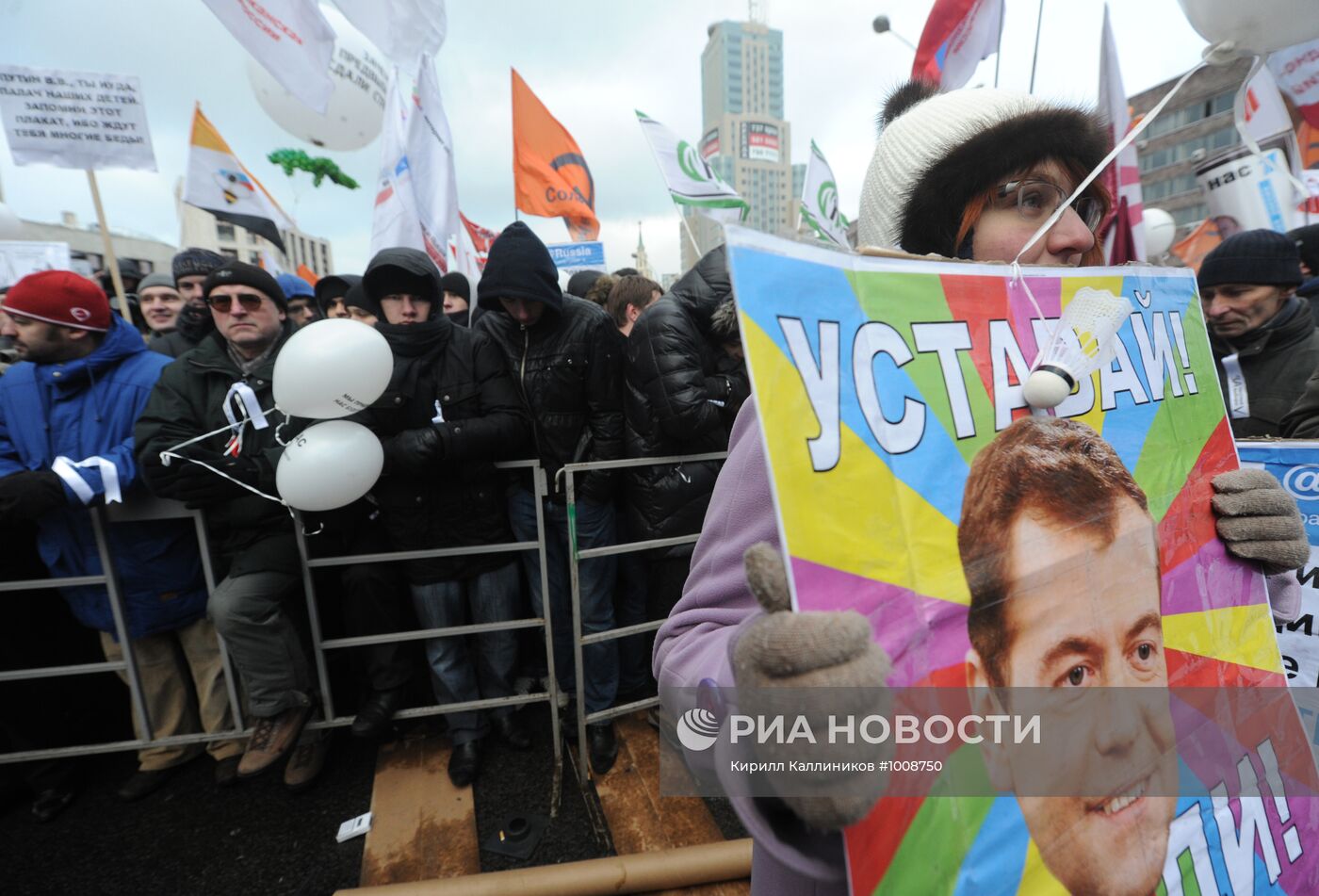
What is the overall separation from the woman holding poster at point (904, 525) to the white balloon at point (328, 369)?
1828 millimetres

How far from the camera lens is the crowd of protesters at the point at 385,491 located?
8.50ft

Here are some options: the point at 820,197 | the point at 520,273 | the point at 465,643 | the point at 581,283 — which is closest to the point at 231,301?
the point at 520,273

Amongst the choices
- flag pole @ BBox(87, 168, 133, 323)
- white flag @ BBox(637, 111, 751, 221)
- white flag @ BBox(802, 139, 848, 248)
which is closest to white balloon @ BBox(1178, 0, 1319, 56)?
white flag @ BBox(637, 111, 751, 221)

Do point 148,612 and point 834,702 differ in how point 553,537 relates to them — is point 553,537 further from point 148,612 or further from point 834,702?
point 834,702

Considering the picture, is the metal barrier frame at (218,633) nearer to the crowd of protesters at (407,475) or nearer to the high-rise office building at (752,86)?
the crowd of protesters at (407,475)

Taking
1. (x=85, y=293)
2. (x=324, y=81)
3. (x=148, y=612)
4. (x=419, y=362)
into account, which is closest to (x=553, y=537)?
(x=419, y=362)

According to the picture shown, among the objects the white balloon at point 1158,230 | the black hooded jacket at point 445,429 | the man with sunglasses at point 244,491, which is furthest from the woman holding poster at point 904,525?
the white balloon at point 1158,230

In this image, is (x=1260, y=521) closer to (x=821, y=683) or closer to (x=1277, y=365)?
(x=821, y=683)

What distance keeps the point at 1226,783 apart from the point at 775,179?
68993 millimetres

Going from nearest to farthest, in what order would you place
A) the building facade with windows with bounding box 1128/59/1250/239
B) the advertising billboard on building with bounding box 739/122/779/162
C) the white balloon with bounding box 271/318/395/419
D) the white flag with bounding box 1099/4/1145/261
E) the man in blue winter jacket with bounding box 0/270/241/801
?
the white flag with bounding box 1099/4/1145/261 → the white balloon with bounding box 271/318/395/419 → the man in blue winter jacket with bounding box 0/270/241/801 → the building facade with windows with bounding box 1128/59/1250/239 → the advertising billboard on building with bounding box 739/122/779/162

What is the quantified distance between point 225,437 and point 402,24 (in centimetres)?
363

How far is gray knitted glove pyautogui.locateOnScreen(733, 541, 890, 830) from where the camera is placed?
617 mm

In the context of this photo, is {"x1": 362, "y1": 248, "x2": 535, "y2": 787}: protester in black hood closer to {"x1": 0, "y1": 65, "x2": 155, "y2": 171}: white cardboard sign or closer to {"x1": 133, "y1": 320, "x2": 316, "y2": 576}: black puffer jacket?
{"x1": 133, "y1": 320, "x2": 316, "y2": 576}: black puffer jacket

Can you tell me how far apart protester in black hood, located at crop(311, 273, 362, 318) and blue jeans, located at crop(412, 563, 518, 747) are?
3.22 meters
